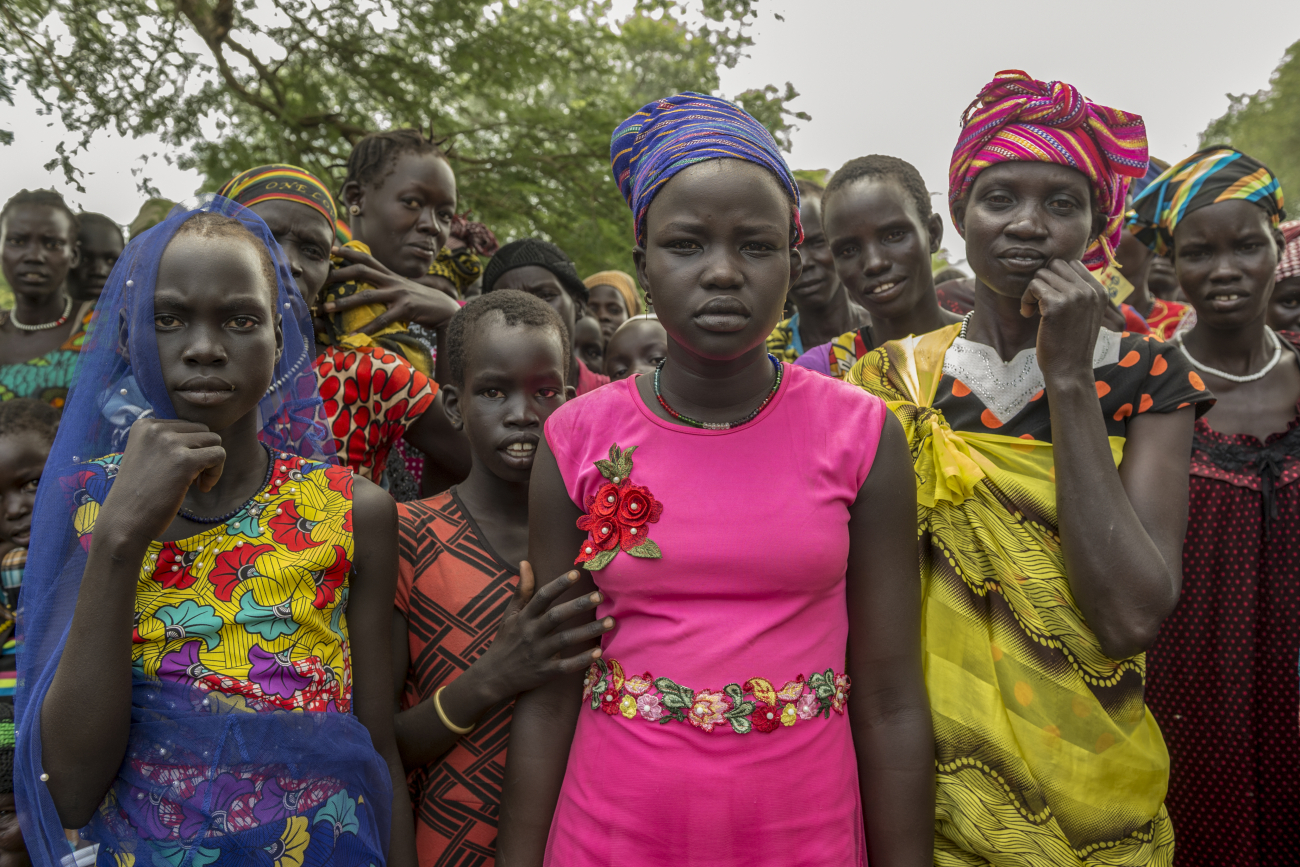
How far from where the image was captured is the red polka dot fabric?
2697 millimetres

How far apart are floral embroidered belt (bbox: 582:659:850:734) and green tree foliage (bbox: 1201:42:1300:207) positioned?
2238cm

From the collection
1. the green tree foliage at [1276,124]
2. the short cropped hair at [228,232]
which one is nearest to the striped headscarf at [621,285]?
the short cropped hair at [228,232]

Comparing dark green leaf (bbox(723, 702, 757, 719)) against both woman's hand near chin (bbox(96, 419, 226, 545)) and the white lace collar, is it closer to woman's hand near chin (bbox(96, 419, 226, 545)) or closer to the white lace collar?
the white lace collar

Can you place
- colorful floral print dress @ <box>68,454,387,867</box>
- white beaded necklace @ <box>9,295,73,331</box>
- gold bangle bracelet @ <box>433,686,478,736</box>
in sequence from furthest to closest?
white beaded necklace @ <box>9,295,73,331</box> < gold bangle bracelet @ <box>433,686,478,736</box> < colorful floral print dress @ <box>68,454,387,867</box>

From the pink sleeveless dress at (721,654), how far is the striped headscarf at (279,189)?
1.63 m

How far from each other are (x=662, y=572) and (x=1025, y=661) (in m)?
0.87

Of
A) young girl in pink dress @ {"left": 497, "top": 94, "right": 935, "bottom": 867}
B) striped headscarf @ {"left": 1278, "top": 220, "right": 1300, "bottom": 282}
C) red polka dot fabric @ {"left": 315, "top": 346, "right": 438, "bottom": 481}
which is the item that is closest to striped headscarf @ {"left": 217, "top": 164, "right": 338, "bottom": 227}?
red polka dot fabric @ {"left": 315, "top": 346, "right": 438, "bottom": 481}

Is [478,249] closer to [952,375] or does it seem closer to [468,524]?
[468,524]

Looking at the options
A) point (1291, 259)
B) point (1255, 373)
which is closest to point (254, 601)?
point (1255, 373)

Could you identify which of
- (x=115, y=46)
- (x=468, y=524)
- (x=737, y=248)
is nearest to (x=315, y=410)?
(x=468, y=524)

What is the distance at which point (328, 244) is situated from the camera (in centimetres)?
281

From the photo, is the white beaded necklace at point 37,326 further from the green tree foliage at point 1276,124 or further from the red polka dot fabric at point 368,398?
the green tree foliage at point 1276,124

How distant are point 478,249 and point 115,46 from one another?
3218 mm

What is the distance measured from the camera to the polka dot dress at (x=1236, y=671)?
262 centimetres
